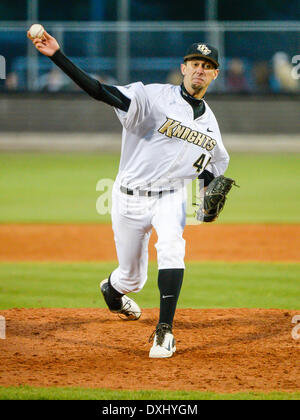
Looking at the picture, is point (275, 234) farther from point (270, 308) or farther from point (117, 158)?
point (117, 158)

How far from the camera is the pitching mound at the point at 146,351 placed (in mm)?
4500

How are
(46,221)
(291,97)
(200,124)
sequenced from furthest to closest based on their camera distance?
(291,97), (46,221), (200,124)

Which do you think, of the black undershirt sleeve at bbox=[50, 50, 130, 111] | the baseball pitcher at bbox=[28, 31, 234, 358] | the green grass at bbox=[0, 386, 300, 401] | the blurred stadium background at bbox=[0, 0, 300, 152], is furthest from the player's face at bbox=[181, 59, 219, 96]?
the blurred stadium background at bbox=[0, 0, 300, 152]

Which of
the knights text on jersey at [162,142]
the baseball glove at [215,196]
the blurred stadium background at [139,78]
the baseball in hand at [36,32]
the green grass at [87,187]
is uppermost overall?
the blurred stadium background at [139,78]

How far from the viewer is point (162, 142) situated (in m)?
5.25

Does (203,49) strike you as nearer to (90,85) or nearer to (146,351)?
(90,85)

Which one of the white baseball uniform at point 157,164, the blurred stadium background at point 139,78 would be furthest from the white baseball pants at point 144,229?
the blurred stadium background at point 139,78

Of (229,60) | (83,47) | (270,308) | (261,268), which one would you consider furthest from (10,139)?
(270,308)

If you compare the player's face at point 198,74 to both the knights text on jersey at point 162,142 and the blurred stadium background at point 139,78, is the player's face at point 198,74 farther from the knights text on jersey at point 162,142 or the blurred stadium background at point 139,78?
the blurred stadium background at point 139,78

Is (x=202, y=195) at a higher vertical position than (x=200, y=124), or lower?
lower

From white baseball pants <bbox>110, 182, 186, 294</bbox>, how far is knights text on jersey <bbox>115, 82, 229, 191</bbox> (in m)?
0.11

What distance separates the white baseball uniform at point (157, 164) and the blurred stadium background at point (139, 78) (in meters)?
15.2
